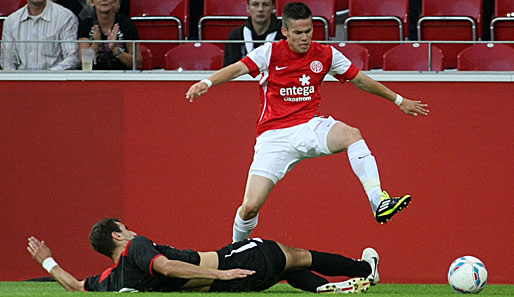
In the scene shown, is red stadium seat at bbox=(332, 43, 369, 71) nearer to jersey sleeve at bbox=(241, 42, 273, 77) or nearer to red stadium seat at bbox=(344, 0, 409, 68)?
red stadium seat at bbox=(344, 0, 409, 68)

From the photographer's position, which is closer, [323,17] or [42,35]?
[42,35]

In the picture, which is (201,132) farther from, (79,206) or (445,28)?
(445,28)

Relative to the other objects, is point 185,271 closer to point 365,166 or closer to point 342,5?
point 365,166

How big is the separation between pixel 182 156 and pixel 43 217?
1447 millimetres

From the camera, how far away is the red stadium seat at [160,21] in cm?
887

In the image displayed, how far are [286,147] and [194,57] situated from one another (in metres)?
2.25

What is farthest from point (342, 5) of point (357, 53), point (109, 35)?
point (109, 35)

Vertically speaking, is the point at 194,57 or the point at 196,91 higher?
the point at 194,57

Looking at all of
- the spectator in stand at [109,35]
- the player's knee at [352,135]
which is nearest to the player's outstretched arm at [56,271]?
the player's knee at [352,135]

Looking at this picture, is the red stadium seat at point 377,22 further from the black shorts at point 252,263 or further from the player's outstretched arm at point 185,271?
the player's outstretched arm at point 185,271

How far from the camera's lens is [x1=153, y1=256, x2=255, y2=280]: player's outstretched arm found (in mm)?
6102

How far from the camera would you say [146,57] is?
8.87 metres

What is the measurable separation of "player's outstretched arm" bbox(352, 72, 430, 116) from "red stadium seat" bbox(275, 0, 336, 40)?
2.37 meters

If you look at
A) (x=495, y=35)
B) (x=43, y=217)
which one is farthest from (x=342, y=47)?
(x=43, y=217)
